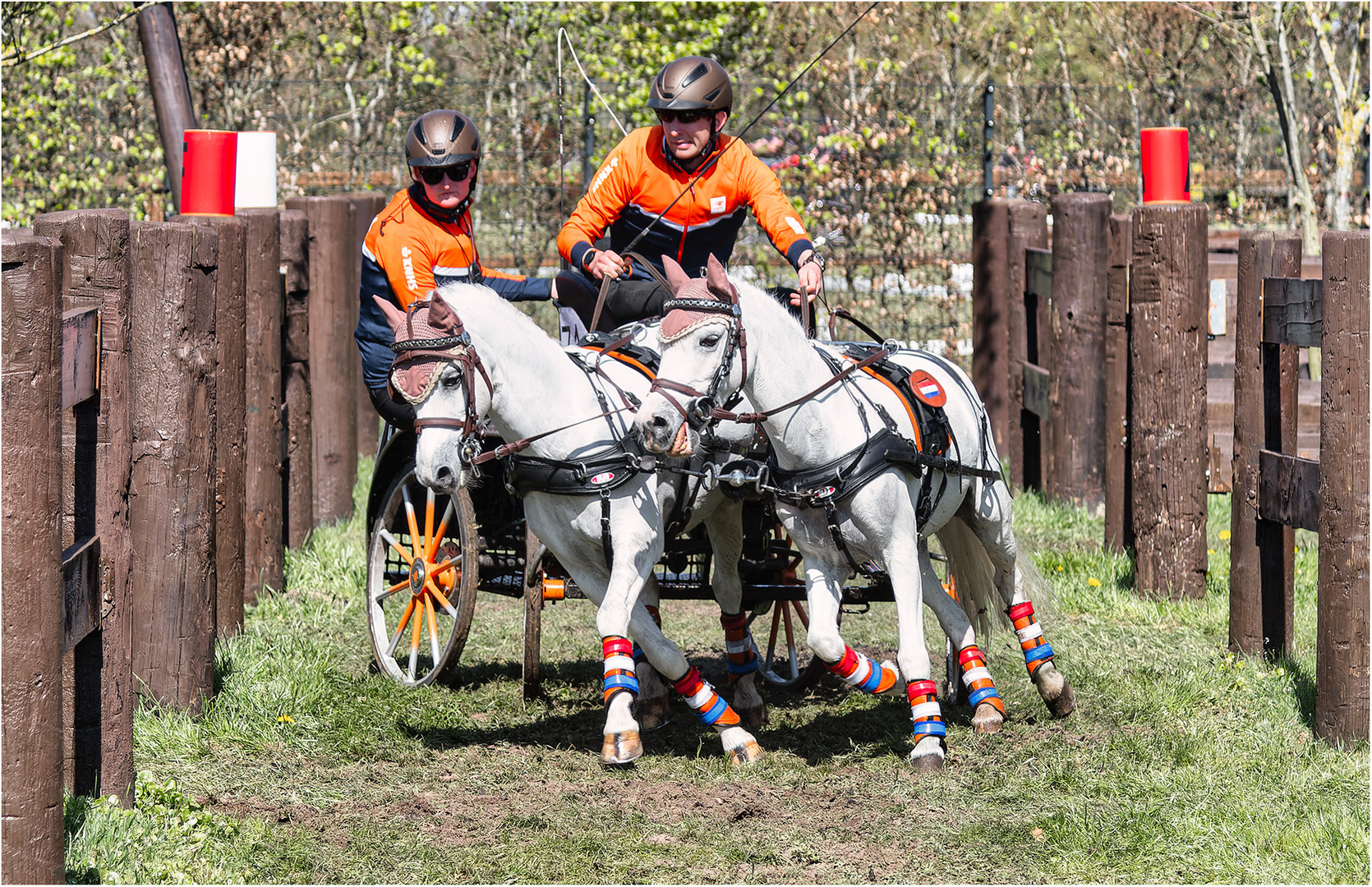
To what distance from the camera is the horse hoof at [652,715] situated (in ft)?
20.6

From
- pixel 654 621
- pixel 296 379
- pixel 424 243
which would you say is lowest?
pixel 654 621

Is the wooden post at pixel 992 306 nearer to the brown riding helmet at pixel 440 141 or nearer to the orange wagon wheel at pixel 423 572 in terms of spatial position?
the orange wagon wheel at pixel 423 572

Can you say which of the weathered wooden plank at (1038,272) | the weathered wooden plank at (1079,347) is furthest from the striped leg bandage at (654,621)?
the weathered wooden plank at (1038,272)

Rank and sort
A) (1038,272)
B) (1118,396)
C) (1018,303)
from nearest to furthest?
(1118,396) < (1038,272) < (1018,303)

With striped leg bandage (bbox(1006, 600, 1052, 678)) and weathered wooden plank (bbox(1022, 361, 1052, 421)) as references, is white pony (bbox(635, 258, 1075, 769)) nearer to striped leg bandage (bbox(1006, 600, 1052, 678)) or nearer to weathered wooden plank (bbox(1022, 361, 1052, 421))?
striped leg bandage (bbox(1006, 600, 1052, 678))

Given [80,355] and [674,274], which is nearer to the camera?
[80,355]

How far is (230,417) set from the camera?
668 cm

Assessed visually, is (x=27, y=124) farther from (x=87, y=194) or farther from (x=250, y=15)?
(x=250, y=15)


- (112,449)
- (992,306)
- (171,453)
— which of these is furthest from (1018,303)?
(112,449)

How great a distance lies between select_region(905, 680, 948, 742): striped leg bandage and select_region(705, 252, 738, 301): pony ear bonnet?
1.61m

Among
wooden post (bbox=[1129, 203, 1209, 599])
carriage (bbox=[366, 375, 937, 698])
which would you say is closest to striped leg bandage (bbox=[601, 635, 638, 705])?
carriage (bbox=[366, 375, 937, 698])

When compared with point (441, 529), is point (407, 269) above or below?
above

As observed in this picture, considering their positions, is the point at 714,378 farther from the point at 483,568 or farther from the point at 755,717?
the point at 483,568

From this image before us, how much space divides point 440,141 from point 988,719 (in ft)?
10.8
